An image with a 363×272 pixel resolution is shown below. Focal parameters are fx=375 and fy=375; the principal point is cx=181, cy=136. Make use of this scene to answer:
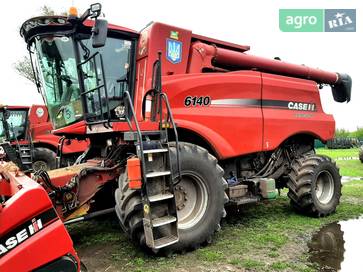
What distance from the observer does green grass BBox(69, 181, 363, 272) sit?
3.99 m

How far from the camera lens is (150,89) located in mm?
4824

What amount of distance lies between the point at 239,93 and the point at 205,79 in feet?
2.30

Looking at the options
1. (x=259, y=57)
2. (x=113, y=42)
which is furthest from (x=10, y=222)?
(x=259, y=57)

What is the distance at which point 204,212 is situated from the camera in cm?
458

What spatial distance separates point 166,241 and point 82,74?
2.46 m

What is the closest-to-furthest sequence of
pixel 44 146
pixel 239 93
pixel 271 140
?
1. pixel 239 93
2. pixel 271 140
3. pixel 44 146

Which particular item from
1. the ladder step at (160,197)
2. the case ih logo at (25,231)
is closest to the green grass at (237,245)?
A: the ladder step at (160,197)

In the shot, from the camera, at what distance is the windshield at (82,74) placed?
4.94 m

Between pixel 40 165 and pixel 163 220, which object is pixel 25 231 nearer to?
pixel 163 220

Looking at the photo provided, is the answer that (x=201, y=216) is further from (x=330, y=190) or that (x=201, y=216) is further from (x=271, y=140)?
(x=330, y=190)

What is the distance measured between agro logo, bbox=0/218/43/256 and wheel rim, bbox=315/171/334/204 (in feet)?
16.9

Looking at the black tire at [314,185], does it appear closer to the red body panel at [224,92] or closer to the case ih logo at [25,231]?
the red body panel at [224,92]

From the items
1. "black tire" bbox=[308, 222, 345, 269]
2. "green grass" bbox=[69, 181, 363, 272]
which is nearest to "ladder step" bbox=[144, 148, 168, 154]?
"green grass" bbox=[69, 181, 363, 272]

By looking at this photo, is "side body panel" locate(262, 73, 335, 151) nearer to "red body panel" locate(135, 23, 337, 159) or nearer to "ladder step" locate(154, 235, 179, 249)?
"red body panel" locate(135, 23, 337, 159)
